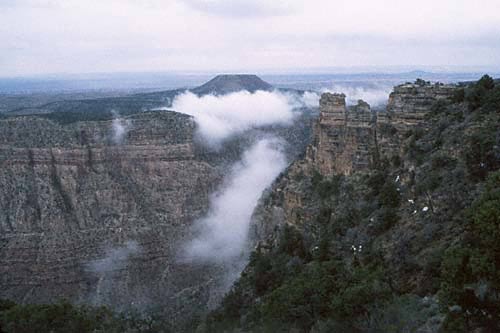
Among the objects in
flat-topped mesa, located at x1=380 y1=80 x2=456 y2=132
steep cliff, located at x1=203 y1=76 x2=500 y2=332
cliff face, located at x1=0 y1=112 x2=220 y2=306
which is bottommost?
cliff face, located at x1=0 y1=112 x2=220 y2=306

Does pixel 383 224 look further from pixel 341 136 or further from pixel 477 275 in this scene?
pixel 341 136

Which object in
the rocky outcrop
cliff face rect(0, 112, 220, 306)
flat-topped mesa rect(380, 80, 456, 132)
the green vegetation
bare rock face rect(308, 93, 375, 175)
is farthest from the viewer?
cliff face rect(0, 112, 220, 306)

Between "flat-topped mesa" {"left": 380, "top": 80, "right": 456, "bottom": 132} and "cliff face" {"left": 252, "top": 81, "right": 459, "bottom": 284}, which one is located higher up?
"flat-topped mesa" {"left": 380, "top": 80, "right": 456, "bottom": 132}

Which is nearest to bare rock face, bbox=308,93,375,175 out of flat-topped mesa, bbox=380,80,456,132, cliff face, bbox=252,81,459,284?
cliff face, bbox=252,81,459,284

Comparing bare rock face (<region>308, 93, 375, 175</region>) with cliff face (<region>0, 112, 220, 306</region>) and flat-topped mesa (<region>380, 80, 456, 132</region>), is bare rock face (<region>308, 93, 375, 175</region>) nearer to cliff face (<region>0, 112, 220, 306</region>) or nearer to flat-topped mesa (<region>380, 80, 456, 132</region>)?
flat-topped mesa (<region>380, 80, 456, 132</region>)

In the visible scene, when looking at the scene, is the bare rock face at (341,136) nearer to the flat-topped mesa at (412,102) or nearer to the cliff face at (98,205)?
the flat-topped mesa at (412,102)

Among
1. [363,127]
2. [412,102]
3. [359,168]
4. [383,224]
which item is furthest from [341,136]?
Answer: [383,224]

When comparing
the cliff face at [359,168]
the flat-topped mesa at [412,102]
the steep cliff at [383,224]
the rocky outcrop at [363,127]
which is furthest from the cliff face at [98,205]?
the flat-topped mesa at [412,102]
